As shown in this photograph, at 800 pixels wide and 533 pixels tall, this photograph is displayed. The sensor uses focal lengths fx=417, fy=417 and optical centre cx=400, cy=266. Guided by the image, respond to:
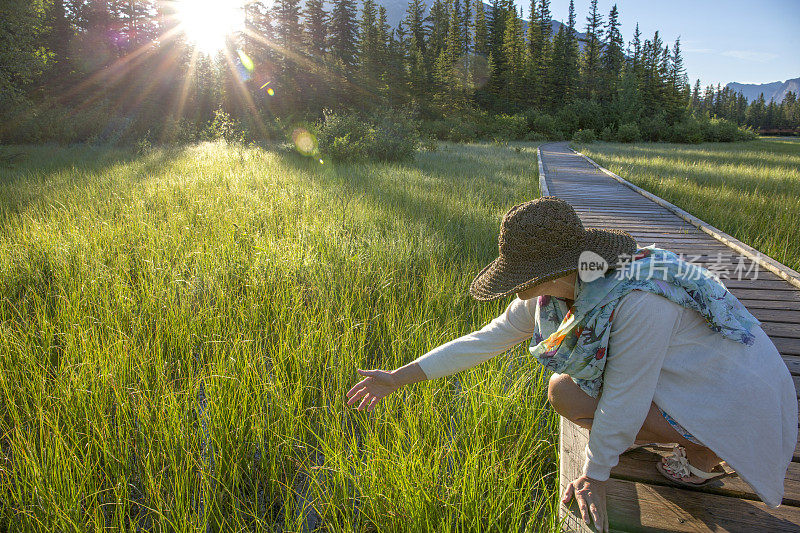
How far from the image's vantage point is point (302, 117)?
27812 millimetres

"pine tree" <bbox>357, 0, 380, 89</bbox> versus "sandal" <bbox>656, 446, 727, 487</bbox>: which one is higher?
"pine tree" <bbox>357, 0, 380, 89</bbox>

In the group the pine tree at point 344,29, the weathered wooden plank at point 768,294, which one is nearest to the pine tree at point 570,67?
the pine tree at point 344,29

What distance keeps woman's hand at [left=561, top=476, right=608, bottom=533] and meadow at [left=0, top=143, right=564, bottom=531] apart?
0.12 meters

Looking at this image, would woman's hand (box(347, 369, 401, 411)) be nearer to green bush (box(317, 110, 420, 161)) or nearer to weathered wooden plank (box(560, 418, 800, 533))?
weathered wooden plank (box(560, 418, 800, 533))

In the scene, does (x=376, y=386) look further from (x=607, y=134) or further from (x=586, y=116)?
(x=586, y=116)

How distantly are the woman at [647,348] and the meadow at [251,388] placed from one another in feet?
1.62

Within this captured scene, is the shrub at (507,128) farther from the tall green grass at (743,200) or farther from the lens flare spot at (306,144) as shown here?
the tall green grass at (743,200)

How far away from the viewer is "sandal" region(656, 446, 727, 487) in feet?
5.26

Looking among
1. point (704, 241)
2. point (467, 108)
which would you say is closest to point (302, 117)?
point (467, 108)

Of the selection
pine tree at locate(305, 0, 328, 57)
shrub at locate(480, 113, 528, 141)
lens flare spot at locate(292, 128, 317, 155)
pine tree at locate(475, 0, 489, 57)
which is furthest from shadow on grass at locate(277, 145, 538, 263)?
pine tree at locate(475, 0, 489, 57)

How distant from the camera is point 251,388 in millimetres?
2207

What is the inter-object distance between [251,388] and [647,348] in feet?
6.05

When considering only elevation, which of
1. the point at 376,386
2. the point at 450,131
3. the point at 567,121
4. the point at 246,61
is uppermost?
the point at 246,61

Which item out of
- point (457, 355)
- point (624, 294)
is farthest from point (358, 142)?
point (624, 294)
